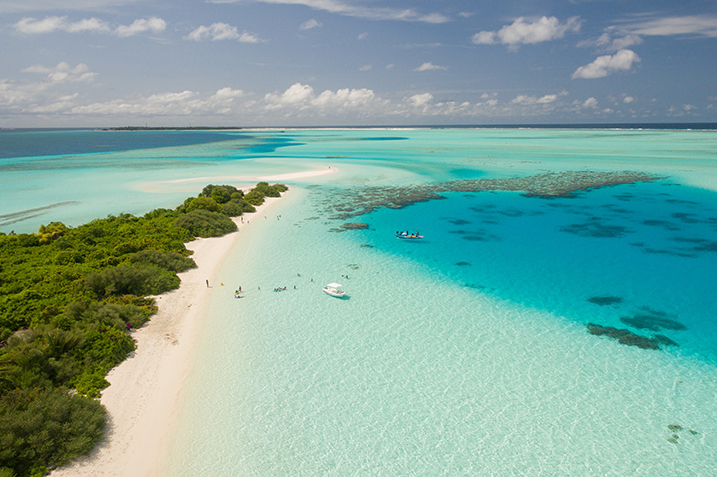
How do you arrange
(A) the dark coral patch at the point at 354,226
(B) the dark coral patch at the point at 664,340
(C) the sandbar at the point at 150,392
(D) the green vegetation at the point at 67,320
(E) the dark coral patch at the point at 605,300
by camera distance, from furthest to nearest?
(A) the dark coral patch at the point at 354,226
(E) the dark coral patch at the point at 605,300
(B) the dark coral patch at the point at 664,340
(C) the sandbar at the point at 150,392
(D) the green vegetation at the point at 67,320

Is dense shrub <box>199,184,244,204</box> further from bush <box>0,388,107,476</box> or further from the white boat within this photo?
bush <box>0,388,107,476</box>

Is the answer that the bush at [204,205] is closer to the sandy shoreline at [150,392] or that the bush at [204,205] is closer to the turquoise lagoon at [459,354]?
the turquoise lagoon at [459,354]

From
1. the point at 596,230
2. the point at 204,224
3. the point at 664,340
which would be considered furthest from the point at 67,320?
the point at 596,230

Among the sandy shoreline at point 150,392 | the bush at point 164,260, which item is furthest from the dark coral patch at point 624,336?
the bush at point 164,260

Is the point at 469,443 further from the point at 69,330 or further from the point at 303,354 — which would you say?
the point at 69,330

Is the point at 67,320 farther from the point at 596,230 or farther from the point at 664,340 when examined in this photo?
the point at 596,230

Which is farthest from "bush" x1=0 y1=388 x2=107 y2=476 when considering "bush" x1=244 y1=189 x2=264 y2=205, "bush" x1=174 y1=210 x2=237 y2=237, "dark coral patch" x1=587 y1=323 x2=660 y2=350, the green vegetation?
"bush" x1=244 y1=189 x2=264 y2=205
